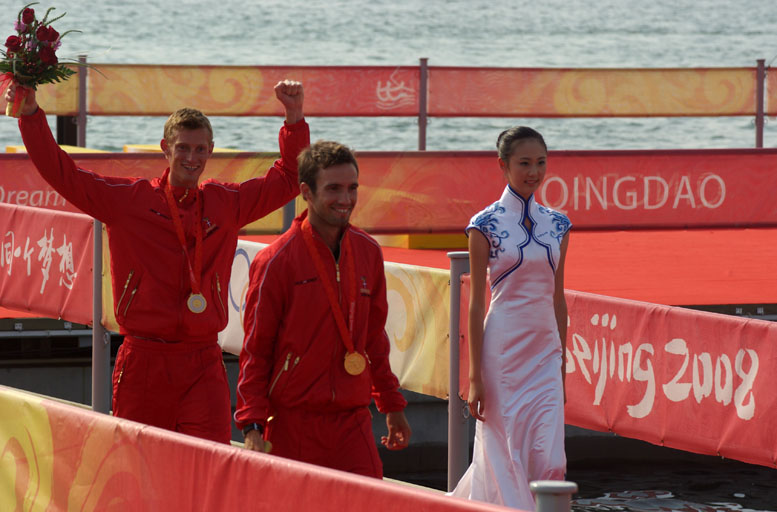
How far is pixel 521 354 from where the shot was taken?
5.87 m

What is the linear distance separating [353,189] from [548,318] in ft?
4.01

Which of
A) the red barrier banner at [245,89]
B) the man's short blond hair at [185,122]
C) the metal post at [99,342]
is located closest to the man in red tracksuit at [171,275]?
the man's short blond hair at [185,122]

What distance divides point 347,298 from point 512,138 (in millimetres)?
1193

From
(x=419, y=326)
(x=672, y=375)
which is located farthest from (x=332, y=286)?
(x=419, y=326)

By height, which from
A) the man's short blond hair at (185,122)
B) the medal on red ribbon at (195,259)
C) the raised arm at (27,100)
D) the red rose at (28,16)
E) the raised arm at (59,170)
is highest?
the red rose at (28,16)

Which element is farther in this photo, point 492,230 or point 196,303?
point 196,303

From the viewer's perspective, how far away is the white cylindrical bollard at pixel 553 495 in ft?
11.6

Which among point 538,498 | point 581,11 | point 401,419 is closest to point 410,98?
point 401,419

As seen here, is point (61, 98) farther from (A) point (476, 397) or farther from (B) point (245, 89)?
(A) point (476, 397)

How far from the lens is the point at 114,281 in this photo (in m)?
6.12

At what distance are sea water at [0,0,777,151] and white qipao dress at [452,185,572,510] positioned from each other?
4845 cm

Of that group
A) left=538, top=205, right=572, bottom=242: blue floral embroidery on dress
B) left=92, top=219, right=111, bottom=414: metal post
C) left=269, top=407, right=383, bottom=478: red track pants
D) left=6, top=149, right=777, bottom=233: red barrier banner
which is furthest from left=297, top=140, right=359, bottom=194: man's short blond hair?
left=6, top=149, right=777, bottom=233: red barrier banner

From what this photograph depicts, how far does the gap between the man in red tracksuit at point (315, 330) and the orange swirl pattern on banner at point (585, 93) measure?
48.1ft

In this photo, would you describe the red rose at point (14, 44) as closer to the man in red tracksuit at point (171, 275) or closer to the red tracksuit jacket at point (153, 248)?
the red tracksuit jacket at point (153, 248)
